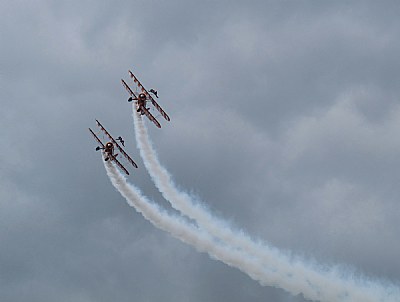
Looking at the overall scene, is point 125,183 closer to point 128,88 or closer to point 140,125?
point 140,125

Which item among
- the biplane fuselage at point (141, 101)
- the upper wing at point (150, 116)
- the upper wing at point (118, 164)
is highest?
the biplane fuselage at point (141, 101)

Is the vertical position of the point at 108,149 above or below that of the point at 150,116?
below

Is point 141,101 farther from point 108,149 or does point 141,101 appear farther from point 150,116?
point 108,149

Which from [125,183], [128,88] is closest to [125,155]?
[125,183]

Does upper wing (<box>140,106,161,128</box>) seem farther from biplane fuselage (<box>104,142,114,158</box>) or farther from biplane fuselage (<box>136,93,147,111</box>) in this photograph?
biplane fuselage (<box>104,142,114,158</box>)

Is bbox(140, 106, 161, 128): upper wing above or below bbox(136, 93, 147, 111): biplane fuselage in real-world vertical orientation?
below

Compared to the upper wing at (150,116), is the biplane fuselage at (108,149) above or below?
below

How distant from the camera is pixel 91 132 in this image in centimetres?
12638

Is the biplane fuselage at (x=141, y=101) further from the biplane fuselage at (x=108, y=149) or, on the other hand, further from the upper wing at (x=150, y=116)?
the biplane fuselage at (x=108, y=149)

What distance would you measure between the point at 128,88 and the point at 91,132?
14.2 meters

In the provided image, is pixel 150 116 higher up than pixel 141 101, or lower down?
lower down

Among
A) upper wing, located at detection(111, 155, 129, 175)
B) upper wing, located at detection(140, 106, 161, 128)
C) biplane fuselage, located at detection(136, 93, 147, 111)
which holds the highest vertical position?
biplane fuselage, located at detection(136, 93, 147, 111)

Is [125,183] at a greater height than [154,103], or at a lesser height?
lesser

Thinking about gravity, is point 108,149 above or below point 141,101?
below
